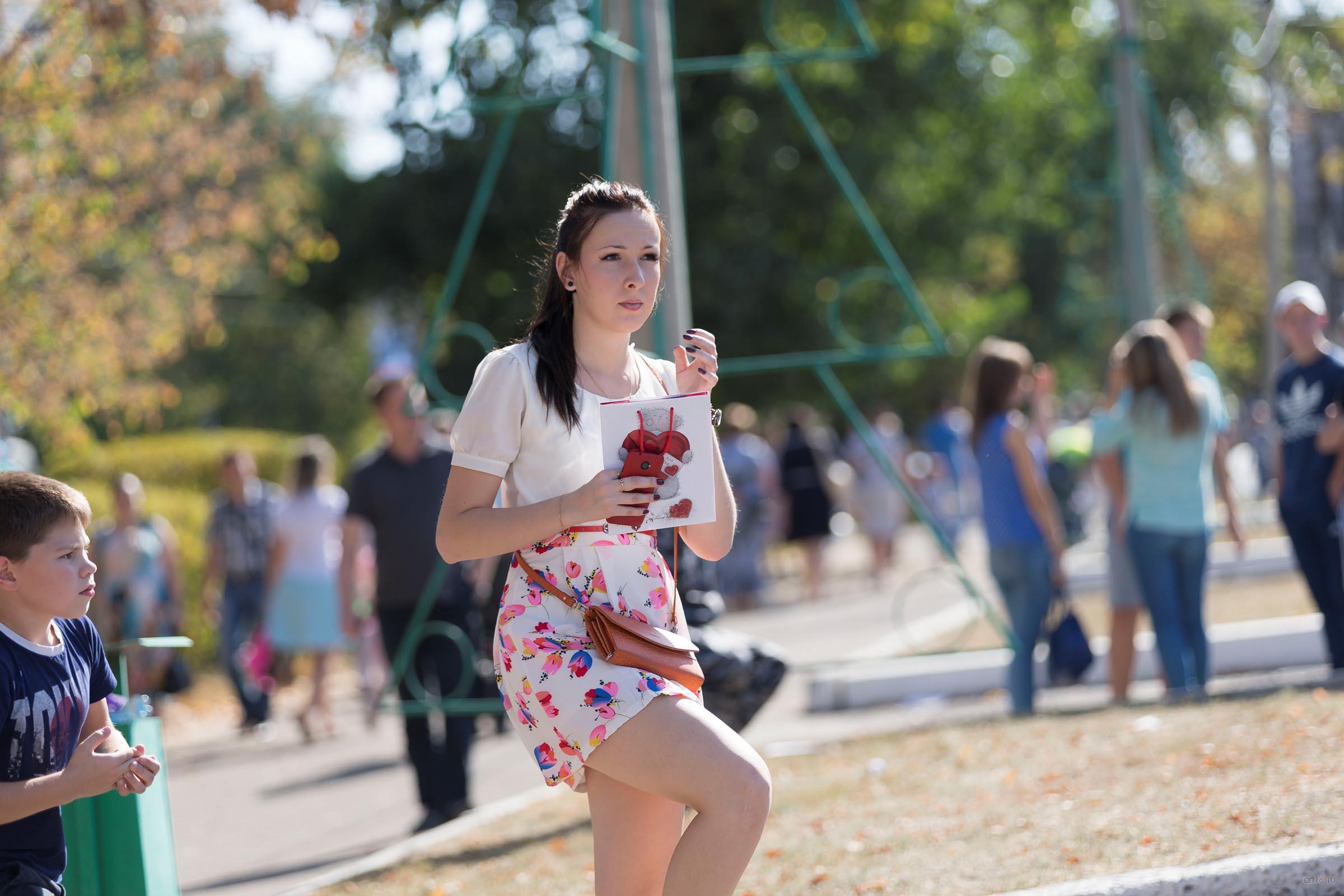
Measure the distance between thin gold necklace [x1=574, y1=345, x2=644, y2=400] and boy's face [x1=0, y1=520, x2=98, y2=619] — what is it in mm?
1055

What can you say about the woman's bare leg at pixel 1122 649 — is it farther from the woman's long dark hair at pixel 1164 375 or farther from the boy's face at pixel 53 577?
the boy's face at pixel 53 577

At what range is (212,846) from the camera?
7480mm

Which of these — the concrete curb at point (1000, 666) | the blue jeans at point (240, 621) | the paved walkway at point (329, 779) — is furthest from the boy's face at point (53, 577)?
the blue jeans at point (240, 621)

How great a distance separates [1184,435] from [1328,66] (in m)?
6.58

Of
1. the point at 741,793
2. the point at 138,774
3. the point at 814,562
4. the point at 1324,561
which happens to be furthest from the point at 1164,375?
the point at 814,562

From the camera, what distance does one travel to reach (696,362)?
327 cm

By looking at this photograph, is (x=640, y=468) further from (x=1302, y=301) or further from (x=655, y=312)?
(x=1302, y=301)

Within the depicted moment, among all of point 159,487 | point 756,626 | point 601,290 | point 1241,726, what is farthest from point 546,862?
point 159,487

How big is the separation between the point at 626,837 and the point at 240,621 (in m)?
8.87

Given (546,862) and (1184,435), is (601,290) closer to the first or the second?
(546,862)

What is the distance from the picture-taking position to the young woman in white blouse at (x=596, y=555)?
3004mm

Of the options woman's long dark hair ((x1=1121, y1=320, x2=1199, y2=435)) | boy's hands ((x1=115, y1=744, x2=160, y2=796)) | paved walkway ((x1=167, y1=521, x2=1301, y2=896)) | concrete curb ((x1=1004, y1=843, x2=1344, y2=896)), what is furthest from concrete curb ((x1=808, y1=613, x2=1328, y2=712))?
boy's hands ((x1=115, y1=744, x2=160, y2=796))

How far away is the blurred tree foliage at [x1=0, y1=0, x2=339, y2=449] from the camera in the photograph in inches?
384

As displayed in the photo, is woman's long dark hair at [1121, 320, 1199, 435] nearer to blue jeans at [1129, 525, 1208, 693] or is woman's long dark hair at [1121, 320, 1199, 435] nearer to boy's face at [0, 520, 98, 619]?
blue jeans at [1129, 525, 1208, 693]
